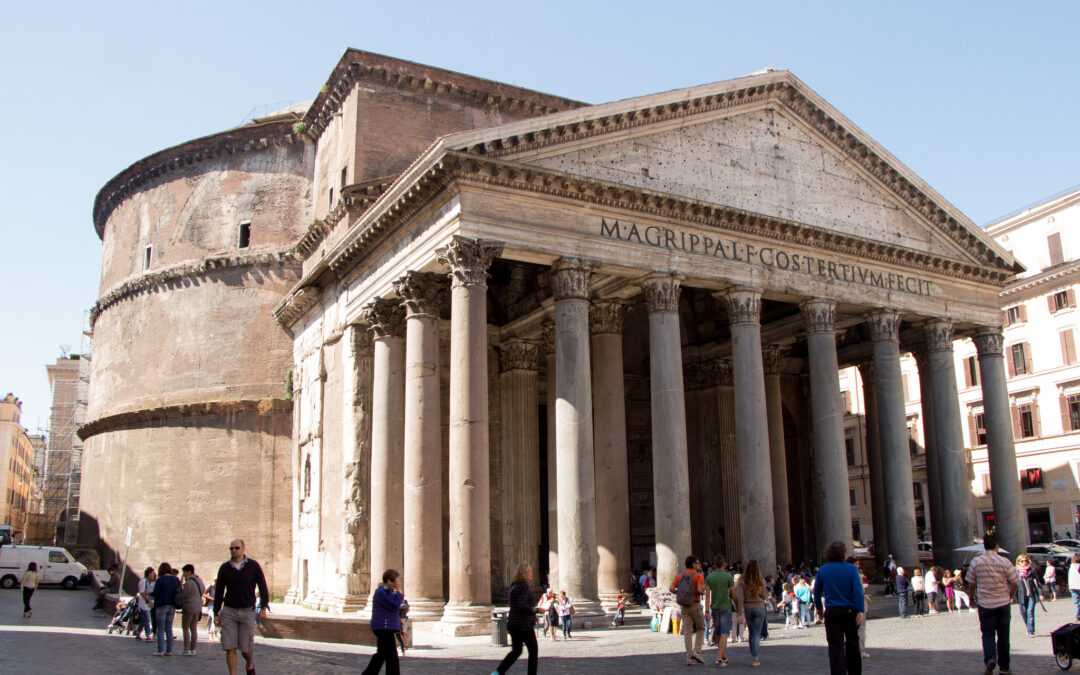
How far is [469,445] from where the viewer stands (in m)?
14.2

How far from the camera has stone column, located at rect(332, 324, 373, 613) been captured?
17.9 metres

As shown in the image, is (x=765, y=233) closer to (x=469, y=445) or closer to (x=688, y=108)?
(x=688, y=108)

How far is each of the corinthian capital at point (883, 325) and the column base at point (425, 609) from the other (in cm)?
1082

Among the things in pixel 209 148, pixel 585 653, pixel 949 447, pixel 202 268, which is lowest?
pixel 585 653

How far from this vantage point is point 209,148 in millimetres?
26031

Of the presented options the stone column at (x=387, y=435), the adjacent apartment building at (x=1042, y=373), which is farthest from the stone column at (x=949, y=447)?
the stone column at (x=387, y=435)

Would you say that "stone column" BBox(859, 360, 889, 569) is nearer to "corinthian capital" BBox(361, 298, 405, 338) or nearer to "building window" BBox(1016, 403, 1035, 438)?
"building window" BBox(1016, 403, 1035, 438)

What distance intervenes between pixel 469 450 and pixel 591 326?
195 inches

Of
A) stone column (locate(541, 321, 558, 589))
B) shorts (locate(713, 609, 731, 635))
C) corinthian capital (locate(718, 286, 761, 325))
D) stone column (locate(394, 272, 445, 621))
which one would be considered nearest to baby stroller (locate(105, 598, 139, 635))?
stone column (locate(394, 272, 445, 621))

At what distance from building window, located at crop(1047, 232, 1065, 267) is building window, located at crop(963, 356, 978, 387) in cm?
449

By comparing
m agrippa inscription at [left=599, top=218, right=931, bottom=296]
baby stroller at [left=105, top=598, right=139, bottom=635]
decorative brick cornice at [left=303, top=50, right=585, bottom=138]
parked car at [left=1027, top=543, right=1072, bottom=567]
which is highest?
decorative brick cornice at [left=303, top=50, right=585, bottom=138]

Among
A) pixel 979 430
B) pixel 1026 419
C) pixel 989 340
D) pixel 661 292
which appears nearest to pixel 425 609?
pixel 661 292

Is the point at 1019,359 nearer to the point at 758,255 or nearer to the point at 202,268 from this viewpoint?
the point at 758,255

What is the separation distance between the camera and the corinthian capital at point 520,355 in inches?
818
